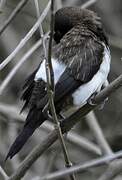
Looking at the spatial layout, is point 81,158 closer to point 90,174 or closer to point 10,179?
point 90,174

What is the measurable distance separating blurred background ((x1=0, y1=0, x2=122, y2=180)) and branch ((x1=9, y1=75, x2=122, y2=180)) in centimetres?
182

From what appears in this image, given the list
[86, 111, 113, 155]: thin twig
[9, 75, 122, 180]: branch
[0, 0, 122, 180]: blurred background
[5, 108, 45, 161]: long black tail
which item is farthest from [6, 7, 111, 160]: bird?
[0, 0, 122, 180]: blurred background

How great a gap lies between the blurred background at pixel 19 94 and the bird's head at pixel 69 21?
116 centimetres

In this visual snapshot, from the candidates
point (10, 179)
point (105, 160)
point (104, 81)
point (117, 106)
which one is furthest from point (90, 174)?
point (105, 160)

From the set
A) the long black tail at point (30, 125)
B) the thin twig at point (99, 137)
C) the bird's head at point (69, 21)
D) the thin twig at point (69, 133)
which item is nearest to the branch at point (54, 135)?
the long black tail at point (30, 125)

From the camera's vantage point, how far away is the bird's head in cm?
Result: 361

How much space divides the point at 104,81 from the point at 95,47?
0.65 feet

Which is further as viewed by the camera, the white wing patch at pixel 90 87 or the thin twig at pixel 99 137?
the thin twig at pixel 99 137

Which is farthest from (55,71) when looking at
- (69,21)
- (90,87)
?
(69,21)

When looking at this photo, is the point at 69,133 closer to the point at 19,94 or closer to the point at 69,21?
the point at 19,94

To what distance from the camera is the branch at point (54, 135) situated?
2.66 metres

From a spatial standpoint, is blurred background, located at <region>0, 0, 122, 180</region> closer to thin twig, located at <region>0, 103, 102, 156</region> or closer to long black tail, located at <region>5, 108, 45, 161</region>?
thin twig, located at <region>0, 103, 102, 156</region>

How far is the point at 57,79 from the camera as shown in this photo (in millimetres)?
3191

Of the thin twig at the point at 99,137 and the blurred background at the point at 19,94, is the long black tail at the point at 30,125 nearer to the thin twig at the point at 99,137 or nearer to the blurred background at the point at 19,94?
the thin twig at the point at 99,137
